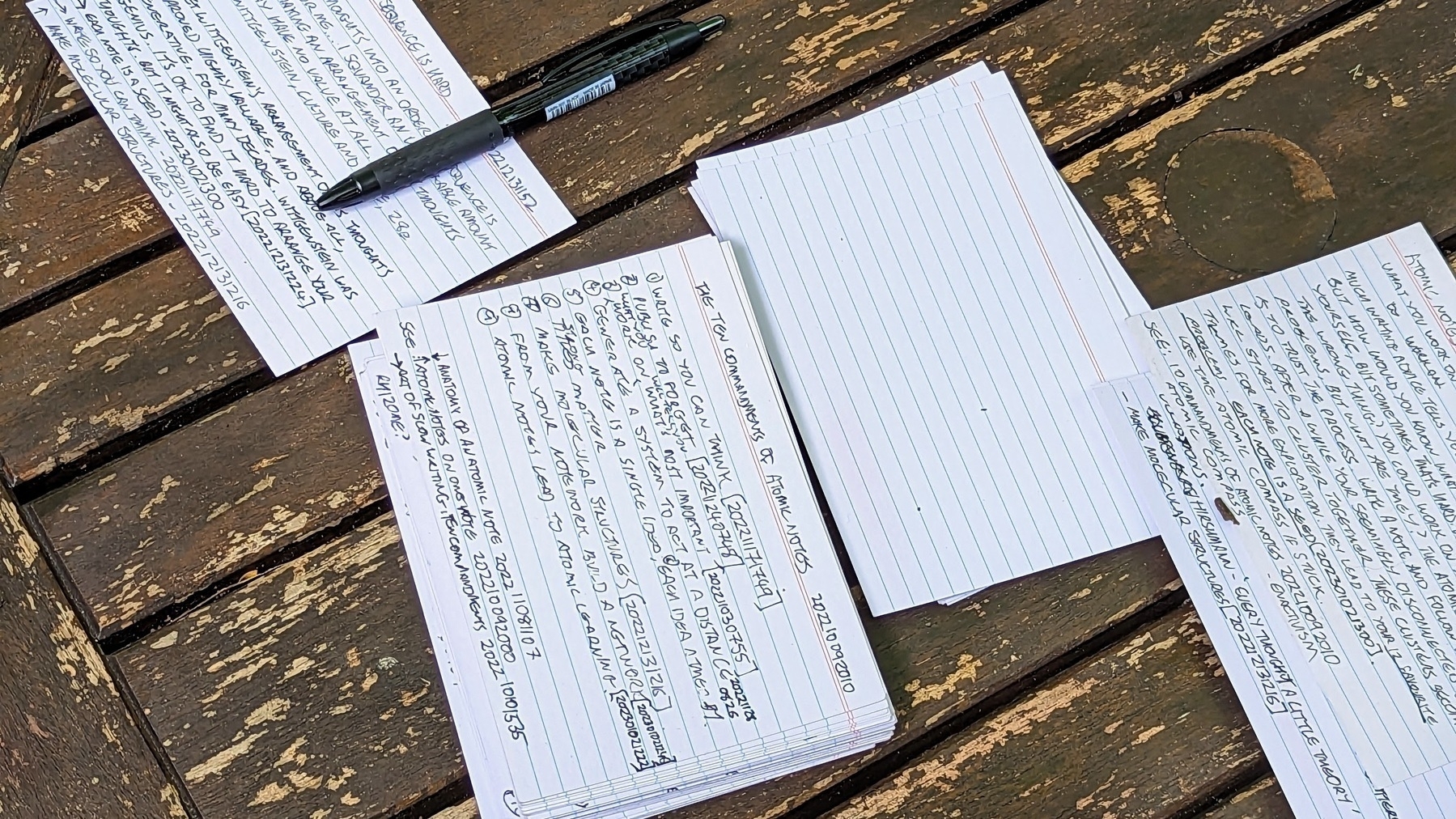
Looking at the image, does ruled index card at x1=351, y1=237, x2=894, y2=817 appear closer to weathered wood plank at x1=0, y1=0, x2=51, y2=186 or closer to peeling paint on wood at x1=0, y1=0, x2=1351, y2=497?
peeling paint on wood at x1=0, y1=0, x2=1351, y2=497

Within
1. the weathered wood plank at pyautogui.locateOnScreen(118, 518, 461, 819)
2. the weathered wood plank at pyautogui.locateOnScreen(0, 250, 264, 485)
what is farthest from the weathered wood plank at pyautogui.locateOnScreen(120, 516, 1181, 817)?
the weathered wood plank at pyautogui.locateOnScreen(0, 250, 264, 485)

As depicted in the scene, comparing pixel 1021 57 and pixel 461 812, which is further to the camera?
pixel 1021 57

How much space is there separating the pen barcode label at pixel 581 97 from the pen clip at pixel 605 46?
0.05ft

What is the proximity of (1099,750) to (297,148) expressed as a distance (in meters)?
0.50

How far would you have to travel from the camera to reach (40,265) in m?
0.55

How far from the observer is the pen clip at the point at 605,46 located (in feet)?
1.97

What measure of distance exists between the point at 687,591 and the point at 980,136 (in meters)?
0.30

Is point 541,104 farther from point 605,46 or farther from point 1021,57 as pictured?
point 1021,57

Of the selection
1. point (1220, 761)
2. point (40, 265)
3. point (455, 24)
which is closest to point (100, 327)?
point (40, 265)

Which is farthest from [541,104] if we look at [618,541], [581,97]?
[618,541]

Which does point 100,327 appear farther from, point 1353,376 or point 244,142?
point 1353,376

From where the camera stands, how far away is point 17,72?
0.59 metres

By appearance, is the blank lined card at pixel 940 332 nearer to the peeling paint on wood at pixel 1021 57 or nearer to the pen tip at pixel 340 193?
the peeling paint on wood at pixel 1021 57

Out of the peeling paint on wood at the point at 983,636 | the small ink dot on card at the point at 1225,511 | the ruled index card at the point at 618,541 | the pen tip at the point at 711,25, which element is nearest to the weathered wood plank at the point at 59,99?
the ruled index card at the point at 618,541
